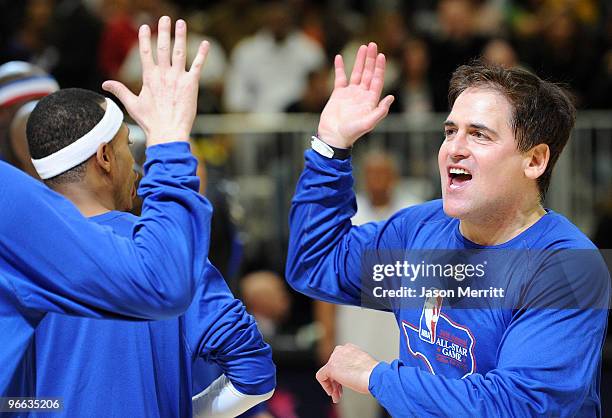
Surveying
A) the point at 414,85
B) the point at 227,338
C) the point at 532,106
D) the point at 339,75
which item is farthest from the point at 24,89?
the point at 414,85

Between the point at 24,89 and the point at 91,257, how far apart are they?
289 cm

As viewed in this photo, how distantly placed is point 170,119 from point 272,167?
600 centimetres

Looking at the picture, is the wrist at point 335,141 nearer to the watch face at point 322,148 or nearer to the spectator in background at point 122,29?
the watch face at point 322,148

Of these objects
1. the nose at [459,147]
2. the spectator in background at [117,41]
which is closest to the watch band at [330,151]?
the nose at [459,147]

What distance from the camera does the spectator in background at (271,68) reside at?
386 inches

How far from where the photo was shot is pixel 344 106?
3.46 metres

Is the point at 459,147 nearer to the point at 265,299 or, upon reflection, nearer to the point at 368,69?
the point at 368,69

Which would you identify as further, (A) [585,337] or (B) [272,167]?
(B) [272,167]

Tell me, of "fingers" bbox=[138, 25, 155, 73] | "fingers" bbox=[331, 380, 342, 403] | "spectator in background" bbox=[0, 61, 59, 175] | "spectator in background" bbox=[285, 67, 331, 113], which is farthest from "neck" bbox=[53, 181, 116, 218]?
"spectator in background" bbox=[285, 67, 331, 113]

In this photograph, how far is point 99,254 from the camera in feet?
8.15

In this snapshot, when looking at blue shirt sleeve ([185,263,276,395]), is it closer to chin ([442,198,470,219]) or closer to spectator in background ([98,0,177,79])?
chin ([442,198,470,219])

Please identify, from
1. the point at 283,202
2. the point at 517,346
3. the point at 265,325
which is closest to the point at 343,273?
the point at 517,346

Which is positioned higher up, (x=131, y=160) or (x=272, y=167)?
(x=131, y=160)

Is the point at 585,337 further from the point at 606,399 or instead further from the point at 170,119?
the point at 606,399
